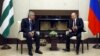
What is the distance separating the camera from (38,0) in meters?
9.77

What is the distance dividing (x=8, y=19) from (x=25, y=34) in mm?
1116

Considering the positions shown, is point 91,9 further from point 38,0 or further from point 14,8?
point 14,8

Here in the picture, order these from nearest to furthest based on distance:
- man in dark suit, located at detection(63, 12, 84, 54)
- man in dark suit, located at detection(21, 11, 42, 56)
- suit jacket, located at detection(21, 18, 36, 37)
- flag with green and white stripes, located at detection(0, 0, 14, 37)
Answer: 1. man in dark suit, located at detection(21, 11, 42, 56)
2. suit jacket, located at detection(21, 18, 36, 37)
3. man in dark suit, located at detection(63, 12, 84, 54)
4. flag with green and white stripes, located at detection(0, 0, 14, 37)

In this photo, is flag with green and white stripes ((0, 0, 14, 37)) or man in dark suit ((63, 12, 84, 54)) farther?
flag with green and white stripes ((0, 0, 14, 37))

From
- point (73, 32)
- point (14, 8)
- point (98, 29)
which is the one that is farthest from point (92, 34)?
point (14, 8)

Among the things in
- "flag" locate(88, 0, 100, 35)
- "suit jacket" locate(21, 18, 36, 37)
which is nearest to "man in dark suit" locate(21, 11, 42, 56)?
"suit jacket" locate(21, 18, 36, 37)

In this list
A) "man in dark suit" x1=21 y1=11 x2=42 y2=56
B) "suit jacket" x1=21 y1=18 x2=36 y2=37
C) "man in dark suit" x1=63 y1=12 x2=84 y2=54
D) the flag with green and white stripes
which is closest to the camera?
"man in dark suit" x1=21 y1=11 x2=42 y2=56

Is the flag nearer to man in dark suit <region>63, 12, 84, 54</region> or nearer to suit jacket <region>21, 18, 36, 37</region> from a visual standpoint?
man in dark suit <region>63, 12, 84, 54</region>

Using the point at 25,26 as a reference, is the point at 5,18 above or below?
above

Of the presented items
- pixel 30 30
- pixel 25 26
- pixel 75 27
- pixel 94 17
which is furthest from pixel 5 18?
pixel 94 17

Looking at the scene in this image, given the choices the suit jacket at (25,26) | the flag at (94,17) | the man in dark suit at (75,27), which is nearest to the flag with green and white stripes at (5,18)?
the suit jacket at (25,26)

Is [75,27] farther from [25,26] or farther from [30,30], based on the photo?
[25,26]

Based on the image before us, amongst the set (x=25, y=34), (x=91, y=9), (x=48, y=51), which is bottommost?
(x=48, y=51)

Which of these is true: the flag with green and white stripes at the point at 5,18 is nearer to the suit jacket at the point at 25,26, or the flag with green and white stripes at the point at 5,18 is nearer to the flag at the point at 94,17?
the suit jacket at the point at 25,26
